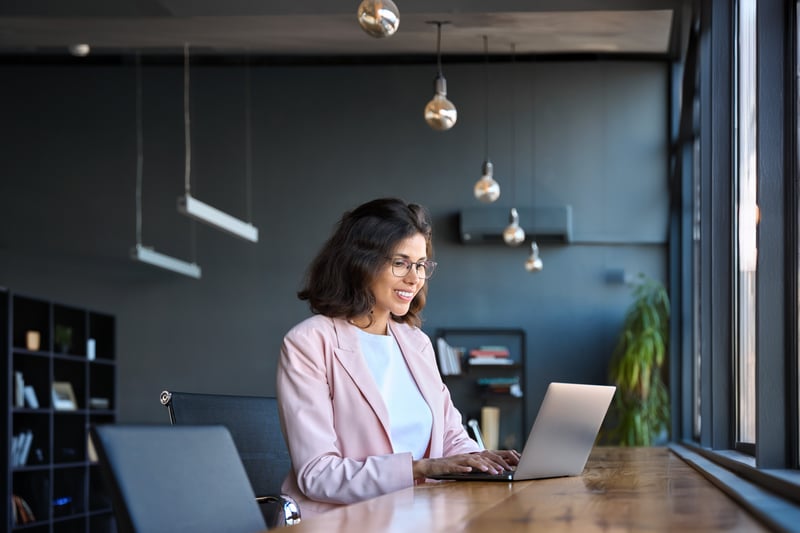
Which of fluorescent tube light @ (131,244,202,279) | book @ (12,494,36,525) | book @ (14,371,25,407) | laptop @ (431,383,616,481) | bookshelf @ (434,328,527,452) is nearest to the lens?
laptop @ (431,383,616,481)

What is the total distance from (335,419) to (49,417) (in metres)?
6.06

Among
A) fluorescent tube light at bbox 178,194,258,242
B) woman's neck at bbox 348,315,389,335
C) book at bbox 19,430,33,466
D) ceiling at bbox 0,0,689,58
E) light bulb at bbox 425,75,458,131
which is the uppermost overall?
ceiling at bbox 0,0,689,58

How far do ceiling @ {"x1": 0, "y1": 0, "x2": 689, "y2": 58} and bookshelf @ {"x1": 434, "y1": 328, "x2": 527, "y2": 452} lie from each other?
2.48m

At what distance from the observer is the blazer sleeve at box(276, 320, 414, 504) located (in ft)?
7.73

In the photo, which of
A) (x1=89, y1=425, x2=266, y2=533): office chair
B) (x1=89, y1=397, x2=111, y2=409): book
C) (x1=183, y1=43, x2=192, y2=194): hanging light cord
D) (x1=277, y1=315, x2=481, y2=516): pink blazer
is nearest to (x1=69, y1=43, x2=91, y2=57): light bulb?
(x1=183, y1=43, x2=192, y2=194): hanging light cord

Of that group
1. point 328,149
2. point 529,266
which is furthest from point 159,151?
point 529,266

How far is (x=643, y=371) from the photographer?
9.09 m

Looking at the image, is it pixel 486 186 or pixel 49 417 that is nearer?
pixel 486 186

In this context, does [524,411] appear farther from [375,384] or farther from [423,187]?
[375,384]

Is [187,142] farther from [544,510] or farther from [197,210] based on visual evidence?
[544,510]

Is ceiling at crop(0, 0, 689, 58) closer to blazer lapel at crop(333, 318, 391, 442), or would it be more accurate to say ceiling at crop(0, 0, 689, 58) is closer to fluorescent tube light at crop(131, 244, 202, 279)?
fluorescent tube light at crop(131, 244, 202, 279)

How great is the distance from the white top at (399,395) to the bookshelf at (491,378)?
7113 mm

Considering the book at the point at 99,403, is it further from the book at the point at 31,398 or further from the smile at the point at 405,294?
the smile at the point at 405,294

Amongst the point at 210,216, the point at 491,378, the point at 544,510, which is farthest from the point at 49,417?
the point at 544,510
